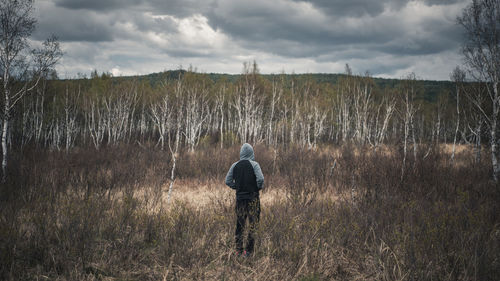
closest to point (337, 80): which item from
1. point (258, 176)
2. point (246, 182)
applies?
point (258, 176)

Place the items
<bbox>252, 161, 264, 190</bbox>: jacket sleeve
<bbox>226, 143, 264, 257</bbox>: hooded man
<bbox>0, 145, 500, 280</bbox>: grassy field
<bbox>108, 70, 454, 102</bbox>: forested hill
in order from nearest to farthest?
1. <bbox>0, 145, 500, 280</bbox>: grassy field
2. <bbox>226, 143, 264, 257</bbox>: hooded man
3. <bbox>252, 161, 264, 190</bbox>: jacket sleeve
4. <bbox>108, 70, 454, 102</bbox>: forested hill

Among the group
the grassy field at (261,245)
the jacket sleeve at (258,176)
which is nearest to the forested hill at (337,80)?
the grassy field at (261,245)

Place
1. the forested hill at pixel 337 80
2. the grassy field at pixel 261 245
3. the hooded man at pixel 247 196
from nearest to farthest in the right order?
the grassy field at pixel 261 245 → the hooded man at pixel 247 196 → the forested hill at pixel 337 80

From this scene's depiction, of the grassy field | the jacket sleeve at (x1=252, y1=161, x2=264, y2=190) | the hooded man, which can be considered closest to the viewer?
the grassy field

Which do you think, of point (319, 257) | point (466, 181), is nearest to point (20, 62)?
point (319, 257)

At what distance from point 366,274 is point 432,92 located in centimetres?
12481

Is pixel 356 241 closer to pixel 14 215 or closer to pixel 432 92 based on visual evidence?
pixel 14 215

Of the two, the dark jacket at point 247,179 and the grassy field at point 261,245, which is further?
the dark jacket at point 247,179

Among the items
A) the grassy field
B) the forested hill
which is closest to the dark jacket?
the grassy field

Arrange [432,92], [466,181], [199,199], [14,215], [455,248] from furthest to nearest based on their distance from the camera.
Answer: [432,92]
[199,199]
[466,181]
[14,215]
[455,248]

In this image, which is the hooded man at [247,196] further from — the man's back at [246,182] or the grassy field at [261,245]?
the grassy field at [261,245]

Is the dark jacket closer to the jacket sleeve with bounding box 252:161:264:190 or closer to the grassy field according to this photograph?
the jacket sleeve with bounding box 252:161:264:190

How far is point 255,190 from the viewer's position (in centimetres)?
409

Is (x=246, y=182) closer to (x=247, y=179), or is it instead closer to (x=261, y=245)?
(x=247, y=179)
